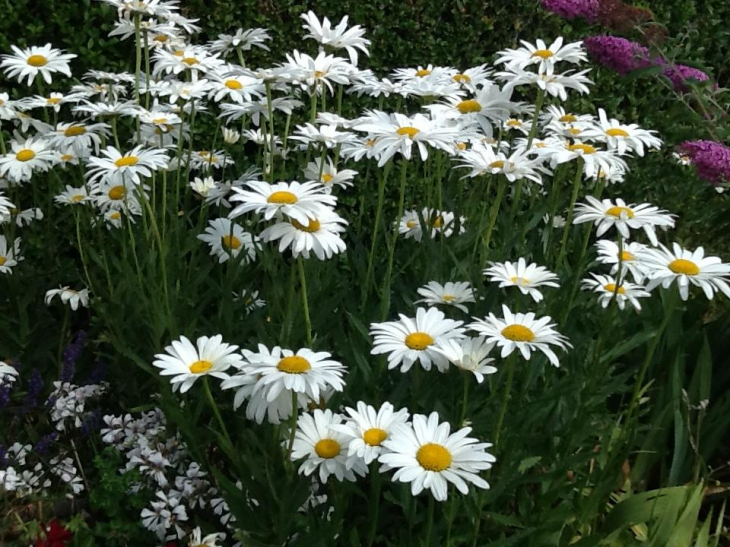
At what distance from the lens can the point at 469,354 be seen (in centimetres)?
172

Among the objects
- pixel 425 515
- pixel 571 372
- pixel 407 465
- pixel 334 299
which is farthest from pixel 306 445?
pixel 571 372

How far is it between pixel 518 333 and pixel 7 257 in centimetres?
209

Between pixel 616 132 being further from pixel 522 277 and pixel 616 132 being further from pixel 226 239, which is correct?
pixel 226 239

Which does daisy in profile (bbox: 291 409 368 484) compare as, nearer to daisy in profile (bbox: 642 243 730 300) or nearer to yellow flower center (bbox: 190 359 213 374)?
yellow flower center (bbox: 190 359 213 374)

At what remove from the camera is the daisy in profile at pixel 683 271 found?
190cm

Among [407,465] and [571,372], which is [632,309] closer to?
[571,372]

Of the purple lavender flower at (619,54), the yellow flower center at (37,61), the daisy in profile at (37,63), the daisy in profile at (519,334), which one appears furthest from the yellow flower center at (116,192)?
the purple lavender flower at (619,54)

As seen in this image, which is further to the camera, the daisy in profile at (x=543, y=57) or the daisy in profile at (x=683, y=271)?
the daisy in profile at (x=543, y=57)

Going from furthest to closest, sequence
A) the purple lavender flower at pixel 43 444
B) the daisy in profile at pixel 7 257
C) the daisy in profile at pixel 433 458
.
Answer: the daisy in profile at pixel 7 257, the purple lavender flower at pixel 43 444, the daisy in profile at pixel 433 458

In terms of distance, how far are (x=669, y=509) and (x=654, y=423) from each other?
363 millimetres

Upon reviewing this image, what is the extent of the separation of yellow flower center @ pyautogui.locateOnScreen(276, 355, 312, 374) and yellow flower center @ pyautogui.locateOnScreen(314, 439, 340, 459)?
175 mm

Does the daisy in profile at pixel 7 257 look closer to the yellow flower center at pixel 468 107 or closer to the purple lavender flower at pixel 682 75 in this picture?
the yellow flower center at pixel 468 107

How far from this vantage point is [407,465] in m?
1.54

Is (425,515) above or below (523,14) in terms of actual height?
below
